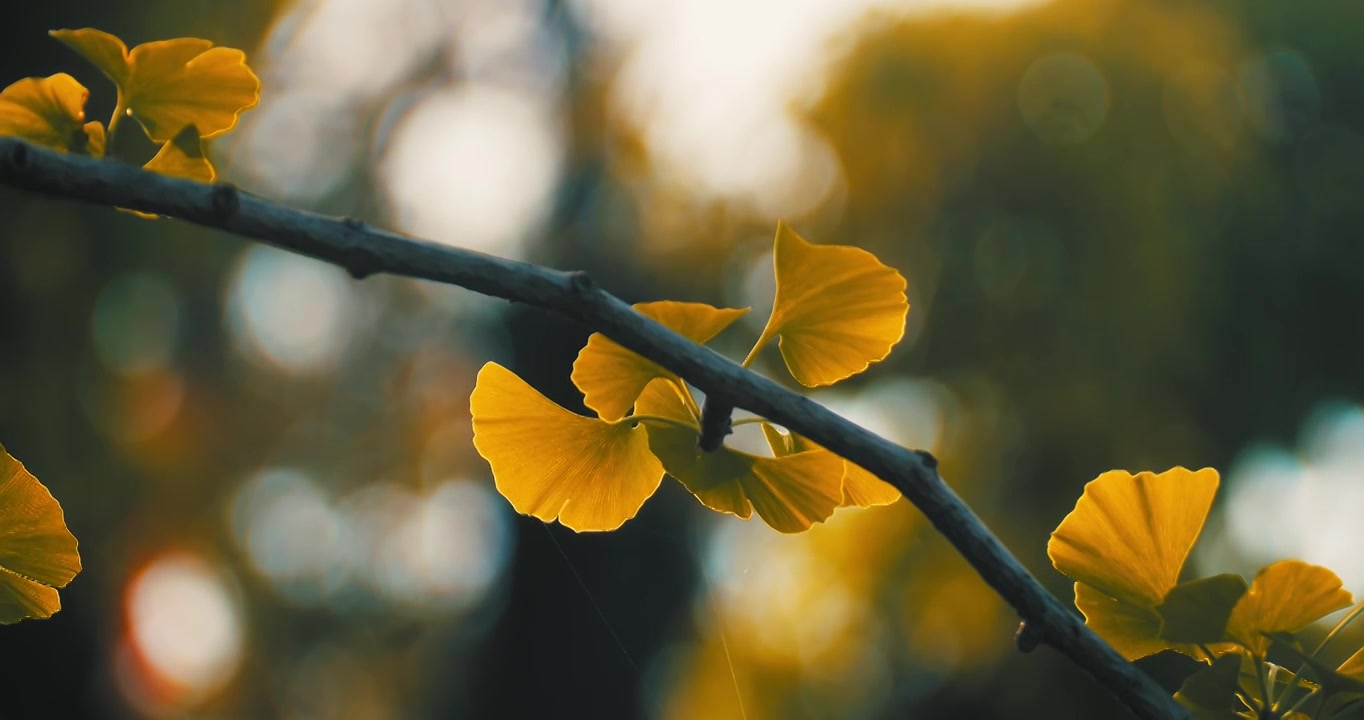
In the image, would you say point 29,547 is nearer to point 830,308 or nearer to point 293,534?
point 830,308

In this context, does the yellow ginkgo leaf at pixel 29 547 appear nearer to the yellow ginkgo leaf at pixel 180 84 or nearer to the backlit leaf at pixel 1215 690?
the yellow ginkgo leaf at pixel 180 84

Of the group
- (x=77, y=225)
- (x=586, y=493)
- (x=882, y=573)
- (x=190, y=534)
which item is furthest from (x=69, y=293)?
(x=586, y=493)

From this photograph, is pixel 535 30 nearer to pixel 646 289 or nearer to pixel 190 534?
pixel 646 289

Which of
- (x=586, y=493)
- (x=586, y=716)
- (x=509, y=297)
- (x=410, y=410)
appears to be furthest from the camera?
(x=410, y=410)

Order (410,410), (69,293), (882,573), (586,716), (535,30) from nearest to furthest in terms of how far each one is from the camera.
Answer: (586,716) < (69,293) < (882,573) < (410,410) < (535,30)

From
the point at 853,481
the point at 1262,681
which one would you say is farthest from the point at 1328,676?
the point at 853,481

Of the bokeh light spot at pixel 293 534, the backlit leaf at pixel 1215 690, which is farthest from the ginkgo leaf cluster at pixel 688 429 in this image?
the bokeh light spot at pixel 293 534

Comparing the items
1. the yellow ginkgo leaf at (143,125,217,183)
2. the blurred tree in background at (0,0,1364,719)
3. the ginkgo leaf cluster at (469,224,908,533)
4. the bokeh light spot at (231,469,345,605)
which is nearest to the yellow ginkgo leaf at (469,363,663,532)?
the ginkgo leaf cluster at (469,224,908,533)
